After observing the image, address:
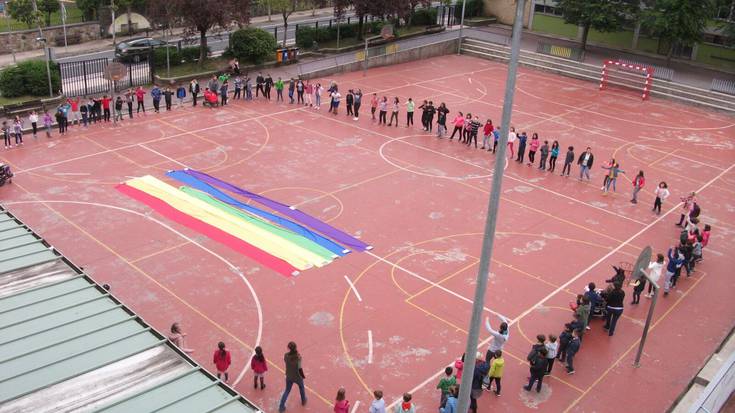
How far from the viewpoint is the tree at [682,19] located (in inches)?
1567

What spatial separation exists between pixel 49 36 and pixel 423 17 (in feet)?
85.9

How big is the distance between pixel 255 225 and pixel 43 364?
37.8ft

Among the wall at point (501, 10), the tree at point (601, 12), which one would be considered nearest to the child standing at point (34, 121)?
the tree at point (601, 12)

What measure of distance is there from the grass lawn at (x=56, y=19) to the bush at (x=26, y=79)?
12.2 meters

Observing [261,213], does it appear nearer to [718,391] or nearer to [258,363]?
[258,363]

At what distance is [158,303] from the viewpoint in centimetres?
1709

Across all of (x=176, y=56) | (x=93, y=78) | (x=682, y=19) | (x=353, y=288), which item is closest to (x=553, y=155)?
(x=353, y=288)

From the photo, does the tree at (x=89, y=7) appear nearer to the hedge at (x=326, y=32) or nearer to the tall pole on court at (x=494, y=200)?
the hedge at (x=326, y=32)

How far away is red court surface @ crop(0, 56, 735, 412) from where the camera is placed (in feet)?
50.5

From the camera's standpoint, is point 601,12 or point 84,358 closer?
point 84,358

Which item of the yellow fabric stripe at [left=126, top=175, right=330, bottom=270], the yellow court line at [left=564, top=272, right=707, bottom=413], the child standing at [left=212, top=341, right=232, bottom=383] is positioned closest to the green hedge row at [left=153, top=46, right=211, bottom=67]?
the yellow fabric stripe at [left=126, top=175, right=330, bottom=270]

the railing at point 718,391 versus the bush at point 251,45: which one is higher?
the bush at point 251,45

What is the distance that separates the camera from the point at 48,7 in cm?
4531

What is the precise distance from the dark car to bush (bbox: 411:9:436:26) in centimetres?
1953
